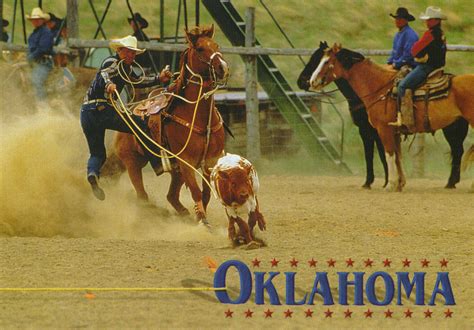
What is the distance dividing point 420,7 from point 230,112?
1636cm

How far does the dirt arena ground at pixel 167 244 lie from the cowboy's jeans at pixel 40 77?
2.65m

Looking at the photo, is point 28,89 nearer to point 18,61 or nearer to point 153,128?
point 18,61

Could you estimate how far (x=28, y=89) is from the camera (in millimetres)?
17391

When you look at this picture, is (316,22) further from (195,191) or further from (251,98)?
(195,191)

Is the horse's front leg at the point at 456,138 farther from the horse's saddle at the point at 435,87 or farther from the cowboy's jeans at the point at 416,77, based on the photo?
the cowboy's jeans at the point at 416,77

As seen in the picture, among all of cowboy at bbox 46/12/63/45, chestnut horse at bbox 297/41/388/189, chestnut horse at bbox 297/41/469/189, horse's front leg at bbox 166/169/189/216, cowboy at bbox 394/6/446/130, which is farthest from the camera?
cowboy at bbox 46/12/63/45

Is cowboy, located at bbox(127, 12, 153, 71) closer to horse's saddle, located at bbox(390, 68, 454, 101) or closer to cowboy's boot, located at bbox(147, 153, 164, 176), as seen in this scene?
horse's saddle, located at bbox(390, 68, 454, 101)

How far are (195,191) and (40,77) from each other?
23.3 ft

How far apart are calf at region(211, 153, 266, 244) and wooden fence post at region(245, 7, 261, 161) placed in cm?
914

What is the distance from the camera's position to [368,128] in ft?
54.6

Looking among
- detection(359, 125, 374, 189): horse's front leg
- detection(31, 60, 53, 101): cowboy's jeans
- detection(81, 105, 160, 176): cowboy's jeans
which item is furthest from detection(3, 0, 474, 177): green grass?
detection(81, 105, 160, 176): cowboy's jeans

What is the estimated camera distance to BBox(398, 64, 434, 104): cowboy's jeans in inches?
599

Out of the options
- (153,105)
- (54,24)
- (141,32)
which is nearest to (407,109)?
(153,105)

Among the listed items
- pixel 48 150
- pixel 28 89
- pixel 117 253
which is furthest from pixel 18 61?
pixel 117 253
